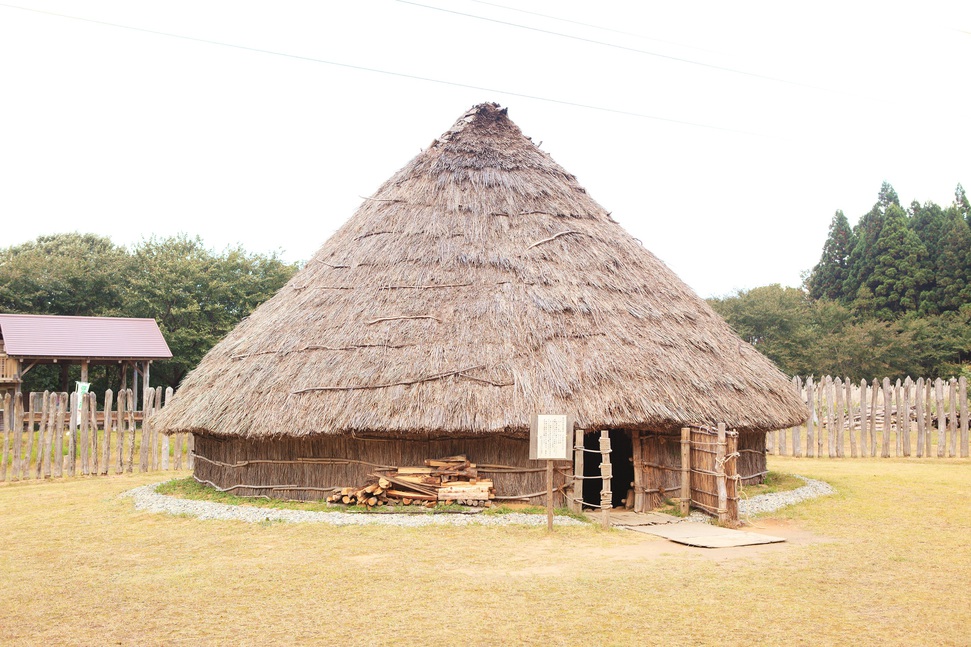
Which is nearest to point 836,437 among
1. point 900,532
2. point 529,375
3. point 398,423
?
point 900,532

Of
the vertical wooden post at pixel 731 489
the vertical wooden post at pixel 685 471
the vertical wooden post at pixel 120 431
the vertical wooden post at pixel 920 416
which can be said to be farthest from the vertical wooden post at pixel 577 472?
the vertical wooden post at pixel 920 416

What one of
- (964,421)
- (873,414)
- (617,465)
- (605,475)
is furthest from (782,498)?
(964,421)

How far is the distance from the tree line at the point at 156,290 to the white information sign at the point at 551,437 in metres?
30.2

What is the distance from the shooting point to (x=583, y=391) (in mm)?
11617

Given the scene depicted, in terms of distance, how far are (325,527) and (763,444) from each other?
8999 millimetres

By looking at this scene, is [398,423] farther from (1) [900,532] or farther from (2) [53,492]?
(2) [53,492]

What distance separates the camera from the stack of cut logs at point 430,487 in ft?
38.0

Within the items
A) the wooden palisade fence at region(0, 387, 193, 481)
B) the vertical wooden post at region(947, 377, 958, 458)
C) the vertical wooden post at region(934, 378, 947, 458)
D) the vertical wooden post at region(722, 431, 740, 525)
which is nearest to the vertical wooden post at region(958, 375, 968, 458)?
the vertical wooden post at region(947, 377, 958, 458)

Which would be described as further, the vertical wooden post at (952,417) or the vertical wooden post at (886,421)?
the vertical wooden post at (886,421)

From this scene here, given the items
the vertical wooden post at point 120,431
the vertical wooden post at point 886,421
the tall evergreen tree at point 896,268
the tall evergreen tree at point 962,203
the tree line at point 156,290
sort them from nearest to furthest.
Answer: the vertical wooden post at point 120,431
the vertical wooden post at point 886,421
the tree line at point 156,290
the tall evergreen tree at point 896,268
the tall evergreen tree at point 962,203

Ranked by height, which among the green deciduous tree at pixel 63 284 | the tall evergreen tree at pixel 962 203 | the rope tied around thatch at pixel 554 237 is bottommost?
the rope tied around thatch at pixel 554 237

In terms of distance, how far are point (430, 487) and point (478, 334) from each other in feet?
8.29

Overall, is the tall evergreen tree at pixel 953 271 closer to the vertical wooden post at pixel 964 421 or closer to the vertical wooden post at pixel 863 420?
the vertical wooden post at pixel 964 421

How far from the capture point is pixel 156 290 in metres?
38.0
